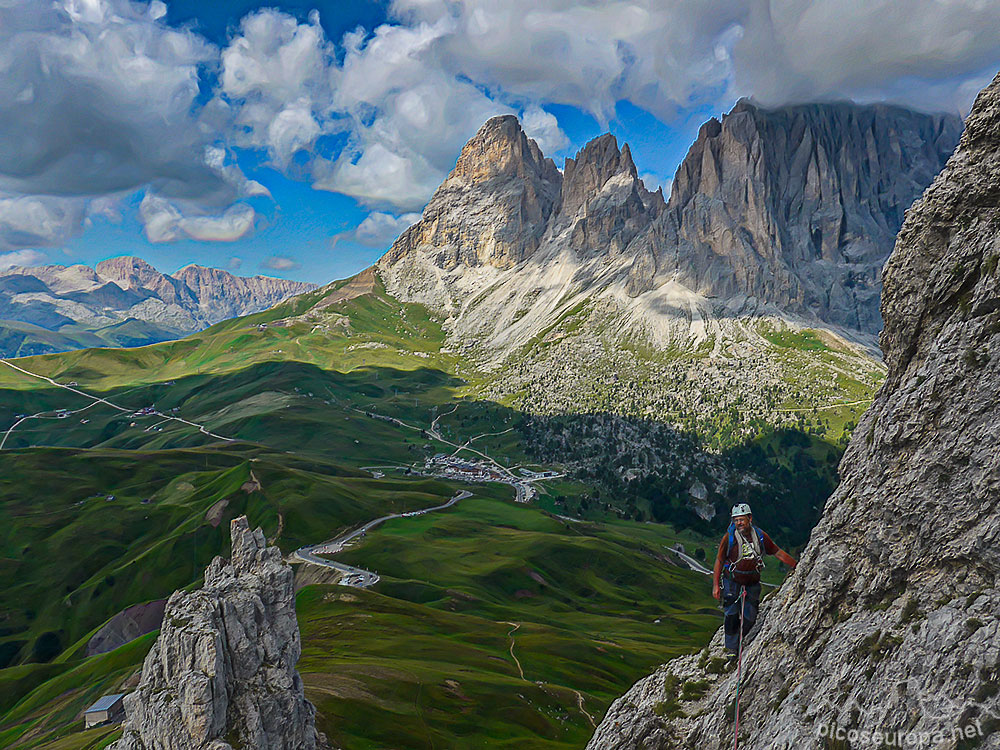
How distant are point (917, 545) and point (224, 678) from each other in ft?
182

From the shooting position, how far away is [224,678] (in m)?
51.9

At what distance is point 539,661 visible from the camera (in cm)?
10288

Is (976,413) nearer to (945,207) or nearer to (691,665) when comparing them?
(945,207)

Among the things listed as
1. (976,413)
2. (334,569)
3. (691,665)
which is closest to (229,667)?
(691,665)

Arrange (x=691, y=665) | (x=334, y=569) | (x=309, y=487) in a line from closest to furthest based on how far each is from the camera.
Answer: (x=691, y=665) → (x=334, y=569) → (x=309, y=487)

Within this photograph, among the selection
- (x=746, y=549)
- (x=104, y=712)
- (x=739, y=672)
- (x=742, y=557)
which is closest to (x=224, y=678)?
(x=739, y=672)

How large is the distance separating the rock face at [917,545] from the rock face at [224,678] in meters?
42.6

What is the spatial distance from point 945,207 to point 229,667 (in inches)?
2492

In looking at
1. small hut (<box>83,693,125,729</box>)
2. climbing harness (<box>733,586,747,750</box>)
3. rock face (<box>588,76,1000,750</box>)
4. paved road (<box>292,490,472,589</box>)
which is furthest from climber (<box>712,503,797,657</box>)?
paved road (<box>292,490,472,589</box>)

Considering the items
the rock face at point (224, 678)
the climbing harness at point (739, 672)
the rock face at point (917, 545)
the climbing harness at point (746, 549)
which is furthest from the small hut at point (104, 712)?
the climbing harness at point (746, 549)

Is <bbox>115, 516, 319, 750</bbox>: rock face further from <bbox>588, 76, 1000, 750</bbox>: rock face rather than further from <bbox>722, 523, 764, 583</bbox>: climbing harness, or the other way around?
<bbox>722, 523, 764, 583</bbox>: climbing harness

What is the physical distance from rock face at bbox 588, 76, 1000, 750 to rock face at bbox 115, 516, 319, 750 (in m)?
42.6

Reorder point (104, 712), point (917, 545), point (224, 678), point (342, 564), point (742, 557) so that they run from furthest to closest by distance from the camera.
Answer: point (342, 564)
point (104, 712)
point (224, 678)
point (742, 557)
point (917, 545)

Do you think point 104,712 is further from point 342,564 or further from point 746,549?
point 746,549
